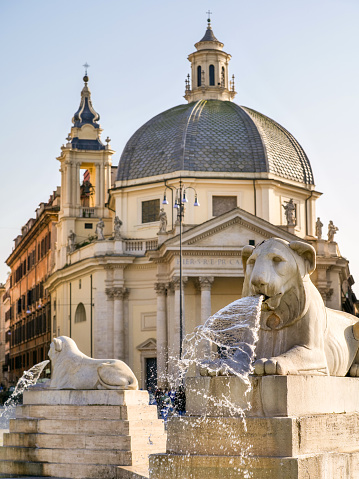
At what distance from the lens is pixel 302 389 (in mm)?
8391

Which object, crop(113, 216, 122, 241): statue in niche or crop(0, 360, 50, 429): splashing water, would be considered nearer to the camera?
crop(0, 360, 50, 429): splashing water

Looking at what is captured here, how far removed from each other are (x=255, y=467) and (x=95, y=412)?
8.23 m

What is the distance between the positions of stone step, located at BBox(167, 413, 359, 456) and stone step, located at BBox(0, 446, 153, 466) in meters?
6.88

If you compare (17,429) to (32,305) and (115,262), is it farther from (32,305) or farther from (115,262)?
(32,305)

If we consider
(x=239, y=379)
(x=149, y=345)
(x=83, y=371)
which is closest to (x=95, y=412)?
(x=83, y=371)

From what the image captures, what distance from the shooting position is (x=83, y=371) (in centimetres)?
1658

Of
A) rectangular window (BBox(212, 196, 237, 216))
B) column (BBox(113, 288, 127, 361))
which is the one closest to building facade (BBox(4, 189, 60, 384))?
column (BBox(113, 288, 127, 361))

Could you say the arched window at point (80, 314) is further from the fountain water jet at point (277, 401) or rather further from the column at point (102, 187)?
the fountain water jet at point (277, 401)

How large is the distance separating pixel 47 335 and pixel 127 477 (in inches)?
2483

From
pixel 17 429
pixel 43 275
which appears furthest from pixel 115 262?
pixel 17 429

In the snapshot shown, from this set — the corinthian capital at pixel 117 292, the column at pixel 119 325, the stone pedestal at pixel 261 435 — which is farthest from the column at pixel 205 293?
the stone pedestal at pixel 261 435

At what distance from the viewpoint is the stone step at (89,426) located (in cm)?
1572

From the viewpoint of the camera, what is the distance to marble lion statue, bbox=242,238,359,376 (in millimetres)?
8766

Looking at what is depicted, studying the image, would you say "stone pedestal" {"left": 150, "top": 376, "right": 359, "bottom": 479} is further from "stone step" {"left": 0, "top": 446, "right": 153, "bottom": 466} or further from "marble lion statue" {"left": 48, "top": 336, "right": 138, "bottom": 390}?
"marble lion statue" {"left": 48, "top": 336, "right": 138, "bottom": 390}
